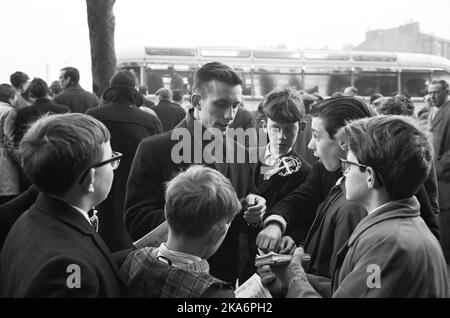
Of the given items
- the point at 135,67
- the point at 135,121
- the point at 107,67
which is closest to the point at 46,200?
the point at 135,121

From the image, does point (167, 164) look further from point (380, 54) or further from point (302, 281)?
point (380, 54)

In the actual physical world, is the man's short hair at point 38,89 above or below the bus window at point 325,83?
above

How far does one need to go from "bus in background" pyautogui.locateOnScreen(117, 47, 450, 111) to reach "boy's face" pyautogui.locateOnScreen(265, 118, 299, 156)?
37.4 feet

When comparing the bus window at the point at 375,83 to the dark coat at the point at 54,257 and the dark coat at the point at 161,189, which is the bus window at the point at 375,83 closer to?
the dark coat at the point at 161,189

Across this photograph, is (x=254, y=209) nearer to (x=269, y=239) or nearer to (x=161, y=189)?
(x=269, y=239)

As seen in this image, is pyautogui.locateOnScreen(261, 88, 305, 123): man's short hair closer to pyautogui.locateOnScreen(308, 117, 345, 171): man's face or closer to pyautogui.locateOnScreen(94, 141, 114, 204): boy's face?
pyautogui.locateOnScreen(308, 117, 345, 171): man's face

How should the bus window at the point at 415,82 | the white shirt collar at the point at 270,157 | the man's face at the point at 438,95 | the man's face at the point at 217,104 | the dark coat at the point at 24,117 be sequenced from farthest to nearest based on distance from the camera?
1. the bus window at the point at 415,82
2. the man's face at the point at 438,95
3. the dark coat at the point at 24,117
4. the white shirt collar at the point at 270,157
5. the man's face at the point at 217,104

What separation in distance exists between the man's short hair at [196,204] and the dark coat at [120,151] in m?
2.79

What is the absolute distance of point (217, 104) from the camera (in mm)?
3148


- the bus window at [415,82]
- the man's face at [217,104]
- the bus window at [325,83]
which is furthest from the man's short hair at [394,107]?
the bus window at [415,82]

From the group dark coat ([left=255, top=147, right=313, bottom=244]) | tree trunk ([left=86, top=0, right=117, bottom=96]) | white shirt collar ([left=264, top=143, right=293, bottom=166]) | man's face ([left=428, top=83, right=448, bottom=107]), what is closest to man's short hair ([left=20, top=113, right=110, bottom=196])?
dark coat ([left=255, top=147, right=313, bottom=244])

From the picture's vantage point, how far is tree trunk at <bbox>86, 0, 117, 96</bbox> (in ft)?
23.8

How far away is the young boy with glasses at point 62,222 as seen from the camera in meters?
1.71
